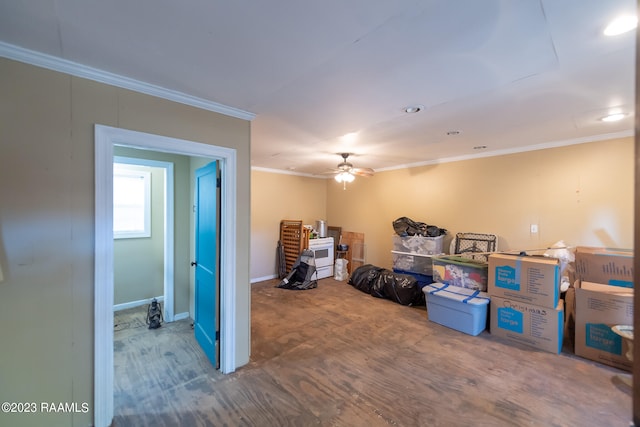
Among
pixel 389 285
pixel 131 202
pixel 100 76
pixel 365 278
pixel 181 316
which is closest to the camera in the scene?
pixel 100 76

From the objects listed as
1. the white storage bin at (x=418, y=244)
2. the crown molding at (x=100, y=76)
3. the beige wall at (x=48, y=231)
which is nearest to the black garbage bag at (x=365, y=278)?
the white storage bin at (x=418, y=244)

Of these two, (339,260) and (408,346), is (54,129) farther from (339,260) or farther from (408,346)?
(339,260)

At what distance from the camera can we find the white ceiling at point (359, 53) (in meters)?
1.19

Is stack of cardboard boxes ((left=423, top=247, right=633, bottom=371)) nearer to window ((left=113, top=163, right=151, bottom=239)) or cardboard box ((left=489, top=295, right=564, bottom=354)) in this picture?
cardboard box ((left=489, top=295, right=564, bottom=354))

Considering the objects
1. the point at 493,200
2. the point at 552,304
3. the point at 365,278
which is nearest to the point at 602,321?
the point at 552,304

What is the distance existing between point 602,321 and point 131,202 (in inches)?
241

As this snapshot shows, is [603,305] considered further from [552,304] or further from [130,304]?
[130,304]

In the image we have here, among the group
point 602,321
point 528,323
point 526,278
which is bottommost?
point 528,323

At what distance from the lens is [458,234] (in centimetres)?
428

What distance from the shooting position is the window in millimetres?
3904

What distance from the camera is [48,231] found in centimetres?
159

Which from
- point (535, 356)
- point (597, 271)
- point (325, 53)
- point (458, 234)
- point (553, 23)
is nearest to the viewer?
point (553, 23)

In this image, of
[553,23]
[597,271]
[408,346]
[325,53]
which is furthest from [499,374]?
[325,53]

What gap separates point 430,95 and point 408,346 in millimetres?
2558
